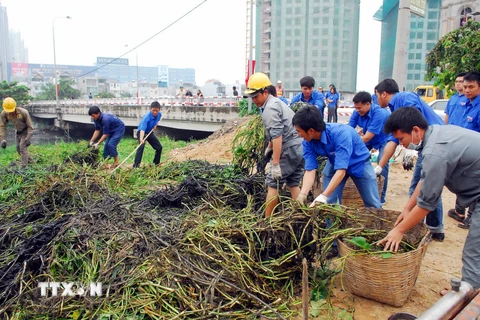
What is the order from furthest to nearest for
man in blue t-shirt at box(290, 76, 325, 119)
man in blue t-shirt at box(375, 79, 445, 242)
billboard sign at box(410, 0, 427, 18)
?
billboard sign at box(410, 0, 427, 18) < man in blue t-shirt at box(290, 76, 325, 119) < man in blue t-shirt at box(375, 79, 445, 242)

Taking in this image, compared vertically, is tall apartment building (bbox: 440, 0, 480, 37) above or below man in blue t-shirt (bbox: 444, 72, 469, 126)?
above

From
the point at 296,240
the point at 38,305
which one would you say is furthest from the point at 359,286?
the point at 38,305

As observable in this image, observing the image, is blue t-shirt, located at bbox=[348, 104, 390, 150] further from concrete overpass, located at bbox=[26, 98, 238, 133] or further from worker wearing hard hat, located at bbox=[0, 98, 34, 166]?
concrete overpass, located at bbox=[26, 98, 238, 133]

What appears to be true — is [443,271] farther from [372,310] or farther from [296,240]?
[296,240]

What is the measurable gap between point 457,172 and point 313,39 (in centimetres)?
5402

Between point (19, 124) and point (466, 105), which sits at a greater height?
point (466, 105)

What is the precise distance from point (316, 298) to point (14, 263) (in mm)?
2449

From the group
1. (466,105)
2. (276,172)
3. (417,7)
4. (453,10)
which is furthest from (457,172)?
(453,10)

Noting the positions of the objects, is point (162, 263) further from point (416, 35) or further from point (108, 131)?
point (416, 35)

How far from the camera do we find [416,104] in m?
3.74

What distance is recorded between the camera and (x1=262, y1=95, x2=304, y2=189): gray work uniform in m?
3.59

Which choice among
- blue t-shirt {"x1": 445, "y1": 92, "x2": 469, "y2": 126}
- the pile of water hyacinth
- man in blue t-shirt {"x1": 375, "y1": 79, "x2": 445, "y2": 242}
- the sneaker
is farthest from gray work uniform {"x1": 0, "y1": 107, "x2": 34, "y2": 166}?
blue t-shirt {"x1": 445, "y1": 92, "x2": 469, "y2": 126}

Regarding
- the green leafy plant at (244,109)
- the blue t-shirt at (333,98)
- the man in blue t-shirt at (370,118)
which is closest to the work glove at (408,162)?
the man in blue t-shirt at (370,118)

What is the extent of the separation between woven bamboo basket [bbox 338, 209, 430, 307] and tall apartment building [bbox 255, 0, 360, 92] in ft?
168
